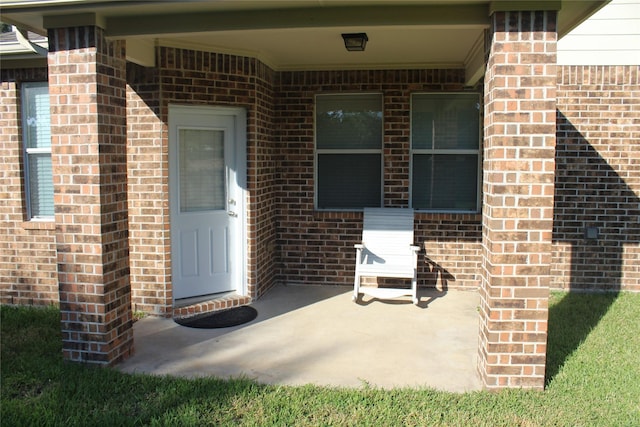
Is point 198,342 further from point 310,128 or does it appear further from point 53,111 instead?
point 310,128

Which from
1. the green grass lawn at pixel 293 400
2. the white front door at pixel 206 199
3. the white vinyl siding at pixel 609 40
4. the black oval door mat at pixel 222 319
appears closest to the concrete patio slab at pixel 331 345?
the black oval door mat at pixel 222 319

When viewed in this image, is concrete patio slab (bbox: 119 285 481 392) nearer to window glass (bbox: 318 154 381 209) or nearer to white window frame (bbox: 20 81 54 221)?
window glass (bbox: 318 154 381 209)

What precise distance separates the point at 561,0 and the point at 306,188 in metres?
4.14

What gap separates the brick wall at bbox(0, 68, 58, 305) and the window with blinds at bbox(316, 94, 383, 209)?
3.55 meters

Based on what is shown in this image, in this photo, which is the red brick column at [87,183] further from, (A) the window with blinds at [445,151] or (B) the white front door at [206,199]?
(A) the window with blinds at [445,151]

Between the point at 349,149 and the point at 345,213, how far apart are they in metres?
0.89

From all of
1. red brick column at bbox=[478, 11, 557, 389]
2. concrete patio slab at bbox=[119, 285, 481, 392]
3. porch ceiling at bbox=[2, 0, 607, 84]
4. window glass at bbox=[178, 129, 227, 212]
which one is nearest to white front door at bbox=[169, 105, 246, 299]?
window glass at bbox=[178, 129, 227, 212]

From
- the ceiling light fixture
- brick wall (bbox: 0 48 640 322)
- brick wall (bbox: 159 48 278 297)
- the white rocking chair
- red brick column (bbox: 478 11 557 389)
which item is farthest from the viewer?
the white rocking chair

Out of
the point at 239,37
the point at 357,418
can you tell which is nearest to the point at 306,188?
the point at 239,37

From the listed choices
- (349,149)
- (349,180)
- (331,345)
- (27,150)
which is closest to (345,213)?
(349,180)

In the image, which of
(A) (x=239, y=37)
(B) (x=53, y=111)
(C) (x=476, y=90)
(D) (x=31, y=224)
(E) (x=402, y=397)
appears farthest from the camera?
(C) (x=476, y=90)

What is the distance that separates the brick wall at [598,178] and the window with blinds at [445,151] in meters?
1.08

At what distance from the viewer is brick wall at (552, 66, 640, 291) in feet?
21.8

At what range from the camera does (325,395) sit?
3836mm
